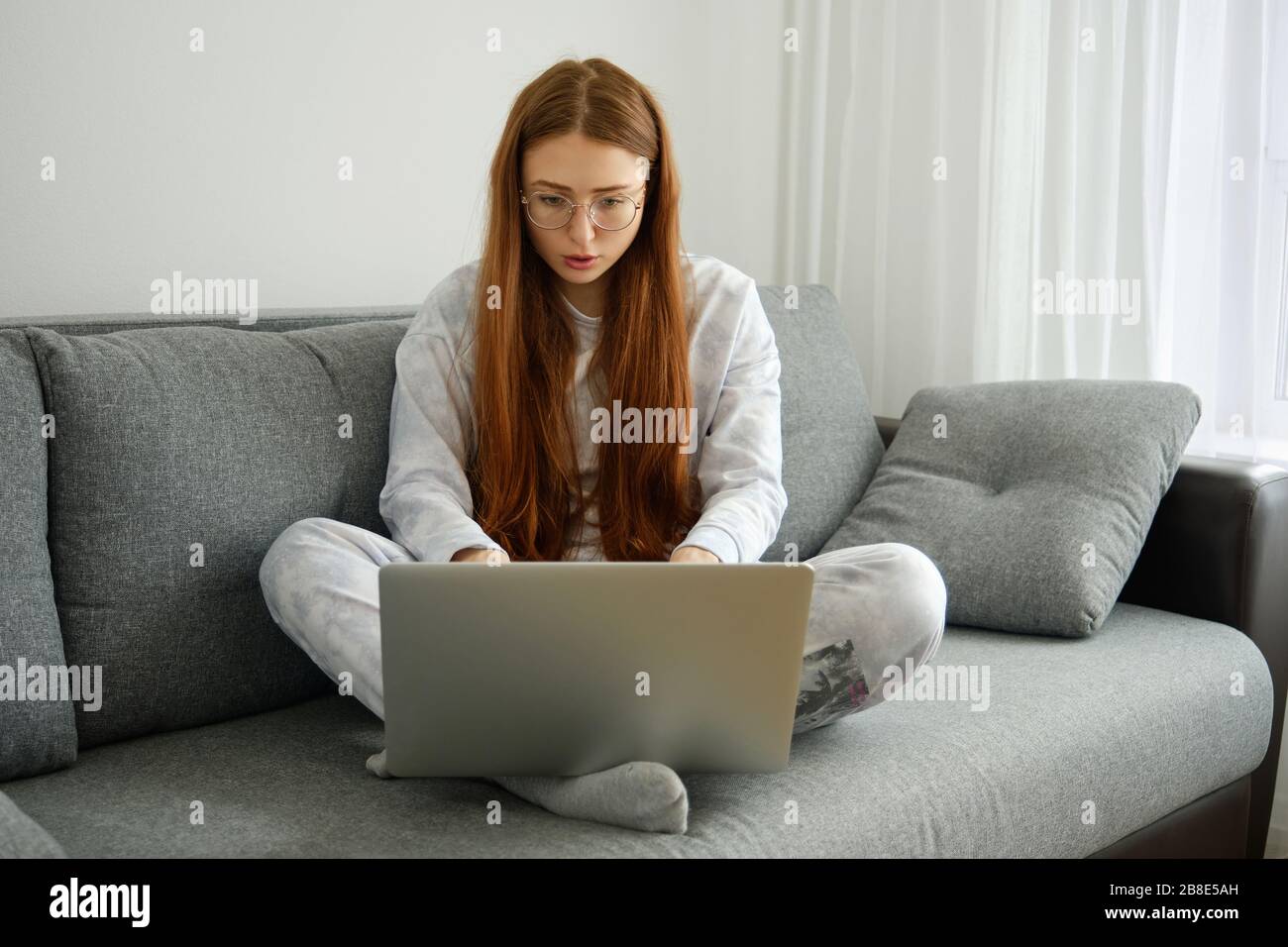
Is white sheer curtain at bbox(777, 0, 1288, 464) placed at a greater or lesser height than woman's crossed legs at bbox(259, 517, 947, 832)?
greater

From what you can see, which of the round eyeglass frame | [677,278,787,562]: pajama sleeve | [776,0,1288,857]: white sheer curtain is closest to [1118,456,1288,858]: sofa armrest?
[776,0,1288,857]: white sheer curtain

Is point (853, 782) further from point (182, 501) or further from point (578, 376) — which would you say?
point (182, 501)

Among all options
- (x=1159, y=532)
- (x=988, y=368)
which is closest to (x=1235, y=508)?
(x=1159, y=532)

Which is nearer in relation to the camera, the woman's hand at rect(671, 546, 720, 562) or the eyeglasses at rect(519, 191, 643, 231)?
the woman's hand at rect(671, 546, 720, 562)

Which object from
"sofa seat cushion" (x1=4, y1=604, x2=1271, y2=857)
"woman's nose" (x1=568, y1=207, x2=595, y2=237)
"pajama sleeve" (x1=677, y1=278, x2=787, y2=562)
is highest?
"woman's nose" (x1=568, y1=207, x2=595, y2=237)

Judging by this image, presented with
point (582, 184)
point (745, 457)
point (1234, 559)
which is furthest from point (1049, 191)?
point (582, 184)

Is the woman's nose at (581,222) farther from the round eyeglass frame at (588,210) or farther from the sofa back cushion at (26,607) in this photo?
the sofa back cushion at (26,607)

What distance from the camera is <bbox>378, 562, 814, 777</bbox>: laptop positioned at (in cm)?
111

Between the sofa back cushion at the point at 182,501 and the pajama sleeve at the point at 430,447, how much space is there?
0.08 meters

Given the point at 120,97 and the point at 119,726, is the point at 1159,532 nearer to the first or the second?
the point at 119,726

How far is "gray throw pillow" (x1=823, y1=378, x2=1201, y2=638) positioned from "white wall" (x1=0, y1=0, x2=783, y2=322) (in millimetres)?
947

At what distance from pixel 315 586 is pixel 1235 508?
131cm

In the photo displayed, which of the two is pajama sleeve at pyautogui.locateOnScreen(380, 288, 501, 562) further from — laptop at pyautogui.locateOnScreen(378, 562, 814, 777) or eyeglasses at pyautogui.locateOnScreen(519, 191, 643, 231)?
laptop at pyautogui.locateOnScreen(378, 562, 814, 777)

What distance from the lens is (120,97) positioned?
1.90m
